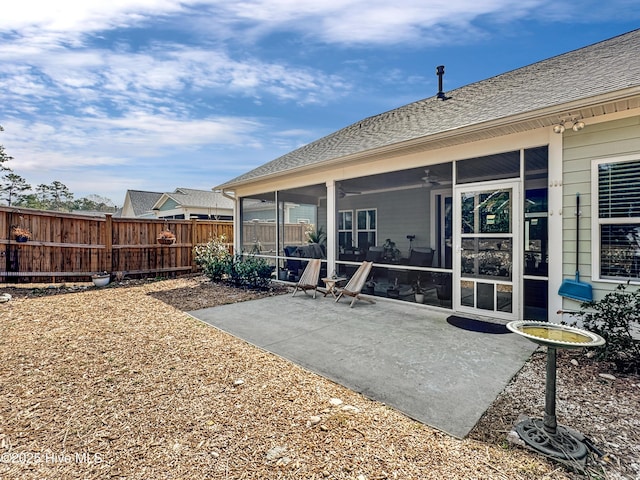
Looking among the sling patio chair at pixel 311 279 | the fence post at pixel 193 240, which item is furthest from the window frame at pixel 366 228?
the fence post at pixel 193 240

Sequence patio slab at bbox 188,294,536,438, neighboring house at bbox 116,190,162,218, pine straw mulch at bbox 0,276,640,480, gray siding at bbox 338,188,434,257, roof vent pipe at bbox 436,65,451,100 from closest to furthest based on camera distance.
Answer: pine straw mulch at bbox 0,276,640,480 < patio slab at bbox 188,294,536,438 < roof vent pipe at bbox 436,65,451,100 < gray siding at bbox 338,188,434,257 < neighboring house at bbox 116,190,162,218

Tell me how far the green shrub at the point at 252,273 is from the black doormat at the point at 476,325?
4464 mm

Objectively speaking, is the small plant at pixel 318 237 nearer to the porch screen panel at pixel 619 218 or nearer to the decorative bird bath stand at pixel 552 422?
the porch screen panel at pixel 619 218

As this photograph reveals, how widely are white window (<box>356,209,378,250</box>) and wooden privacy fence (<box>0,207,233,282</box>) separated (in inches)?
206

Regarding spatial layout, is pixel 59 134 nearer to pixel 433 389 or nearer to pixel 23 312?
pixel 23 312

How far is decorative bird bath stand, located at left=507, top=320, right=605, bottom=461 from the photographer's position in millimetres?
1913

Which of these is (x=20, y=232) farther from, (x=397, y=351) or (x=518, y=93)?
(x=518, y=93)

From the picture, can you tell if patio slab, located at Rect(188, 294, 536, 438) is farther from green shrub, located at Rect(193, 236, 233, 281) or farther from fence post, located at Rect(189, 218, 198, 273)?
fence post, located at Rect(189, 218, 198, 273)

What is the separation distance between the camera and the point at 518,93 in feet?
17.1

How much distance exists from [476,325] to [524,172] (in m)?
2.31

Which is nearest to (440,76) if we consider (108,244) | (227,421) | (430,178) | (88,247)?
(430,178)

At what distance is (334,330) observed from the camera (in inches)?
177

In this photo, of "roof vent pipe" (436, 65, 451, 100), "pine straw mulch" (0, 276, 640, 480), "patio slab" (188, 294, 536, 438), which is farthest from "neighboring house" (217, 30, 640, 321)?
"pine straw mulch" (0, 276, 640, 480)

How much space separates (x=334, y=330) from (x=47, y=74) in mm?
8536
